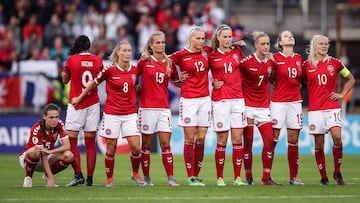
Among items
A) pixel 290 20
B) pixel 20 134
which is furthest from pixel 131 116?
pixel 290 20

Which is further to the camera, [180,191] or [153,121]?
[153,121]

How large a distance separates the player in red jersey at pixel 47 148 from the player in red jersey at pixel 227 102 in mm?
2289

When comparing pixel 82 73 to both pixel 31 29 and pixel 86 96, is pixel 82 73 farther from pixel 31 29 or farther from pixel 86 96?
pixel 31 29

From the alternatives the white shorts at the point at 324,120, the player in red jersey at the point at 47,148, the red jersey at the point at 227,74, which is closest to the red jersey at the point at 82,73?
the player in red jersey at the point at 47,148

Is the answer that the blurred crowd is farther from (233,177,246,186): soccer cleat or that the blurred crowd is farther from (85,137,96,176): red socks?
(233,177,246,186): soccer cleat

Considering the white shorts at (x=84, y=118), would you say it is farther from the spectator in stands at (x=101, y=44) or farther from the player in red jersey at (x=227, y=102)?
the spectator in stands at (x=101, y=44)

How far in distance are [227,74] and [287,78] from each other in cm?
95

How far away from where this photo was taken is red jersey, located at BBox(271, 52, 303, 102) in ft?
56.0

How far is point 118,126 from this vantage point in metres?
16.7

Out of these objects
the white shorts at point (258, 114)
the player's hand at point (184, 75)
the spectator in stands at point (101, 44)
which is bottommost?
the white shorts at point (258, 114)

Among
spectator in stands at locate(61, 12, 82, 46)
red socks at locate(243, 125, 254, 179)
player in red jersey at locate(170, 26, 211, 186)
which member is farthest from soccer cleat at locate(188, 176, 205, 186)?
spectator in stands at locate(61, 12, 82, 46)

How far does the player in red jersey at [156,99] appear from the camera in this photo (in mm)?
16750

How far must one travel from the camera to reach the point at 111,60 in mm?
16719

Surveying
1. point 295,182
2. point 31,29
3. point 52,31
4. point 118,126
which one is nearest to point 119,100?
point 118,126
